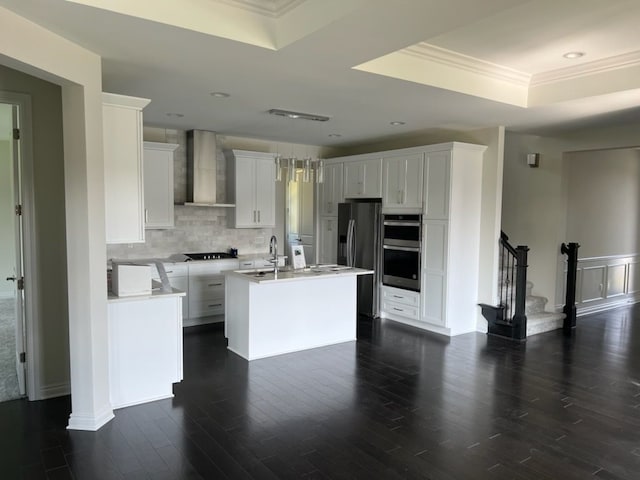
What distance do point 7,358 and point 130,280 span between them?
86.2 inches

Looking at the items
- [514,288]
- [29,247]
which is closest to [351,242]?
[514,288]

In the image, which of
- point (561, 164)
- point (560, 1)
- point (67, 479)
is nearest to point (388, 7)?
point (560, 1)

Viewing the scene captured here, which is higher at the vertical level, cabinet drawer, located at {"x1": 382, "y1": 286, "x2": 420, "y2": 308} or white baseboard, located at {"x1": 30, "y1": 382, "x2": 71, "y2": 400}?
cabinet drawer, located at {"x1": 382, "y1": 286, "x2": 420, "y2": 308}

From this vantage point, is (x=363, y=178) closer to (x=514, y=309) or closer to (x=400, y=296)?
(x=400, y=296)

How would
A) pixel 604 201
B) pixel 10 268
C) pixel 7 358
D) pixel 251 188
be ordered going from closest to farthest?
1. pixel 7 358
2. pixel 251 188
3. pixel 604 201
4. pixel 10 268

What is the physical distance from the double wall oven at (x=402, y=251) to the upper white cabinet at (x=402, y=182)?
157 millimetres

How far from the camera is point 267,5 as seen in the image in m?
2.92

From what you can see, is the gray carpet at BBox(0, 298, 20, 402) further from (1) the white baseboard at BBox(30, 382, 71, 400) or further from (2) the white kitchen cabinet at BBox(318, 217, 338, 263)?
(2) the white kitchen cabinet at BBox(318, 217, 338, 263)

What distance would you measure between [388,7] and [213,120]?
3.68 m

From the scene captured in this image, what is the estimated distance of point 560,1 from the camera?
2.81 meters

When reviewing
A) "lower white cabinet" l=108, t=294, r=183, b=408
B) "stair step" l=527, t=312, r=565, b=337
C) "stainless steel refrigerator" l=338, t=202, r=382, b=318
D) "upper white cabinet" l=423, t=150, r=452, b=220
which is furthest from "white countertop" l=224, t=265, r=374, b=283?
"stair step" l=527, t=312, r=565, b=337

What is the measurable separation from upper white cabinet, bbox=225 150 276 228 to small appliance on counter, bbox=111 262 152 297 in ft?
9.92

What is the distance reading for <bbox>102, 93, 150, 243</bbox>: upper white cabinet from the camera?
135 inches

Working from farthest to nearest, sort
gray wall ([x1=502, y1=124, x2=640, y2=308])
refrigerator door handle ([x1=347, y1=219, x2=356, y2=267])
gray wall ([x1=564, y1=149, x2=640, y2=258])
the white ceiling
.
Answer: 1. refrigerator door handle ([x1=347, y1=219, x2=356, y2=267])
2. gray wall ([x1=564, y1=149, x2=640, y2=258])
3. gray wall ([x1=502, y1=124, x2=640, y2=308])
4. the white ceiling
